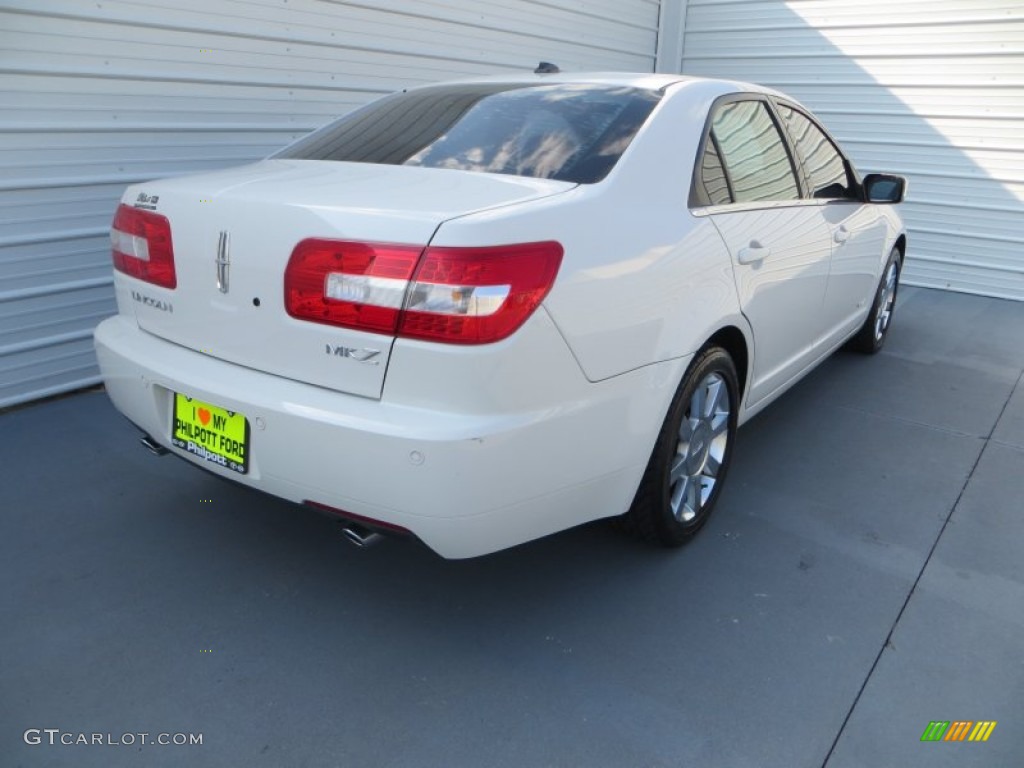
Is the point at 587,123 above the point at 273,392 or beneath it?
above

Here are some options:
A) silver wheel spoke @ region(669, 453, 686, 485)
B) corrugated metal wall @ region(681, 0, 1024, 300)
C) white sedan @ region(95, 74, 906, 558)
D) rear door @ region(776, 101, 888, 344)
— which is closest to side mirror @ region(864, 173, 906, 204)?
rear door @ region(776, 101, 888, 344)

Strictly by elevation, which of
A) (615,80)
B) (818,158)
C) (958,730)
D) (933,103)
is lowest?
(958,730)

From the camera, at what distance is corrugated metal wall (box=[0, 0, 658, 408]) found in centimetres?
367

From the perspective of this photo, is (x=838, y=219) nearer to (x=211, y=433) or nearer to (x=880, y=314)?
(x=880, y=314)

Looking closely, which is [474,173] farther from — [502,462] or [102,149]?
[102,149]

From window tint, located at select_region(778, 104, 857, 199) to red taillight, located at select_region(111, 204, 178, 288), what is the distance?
2475mm

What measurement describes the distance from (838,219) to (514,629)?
96.4 inches

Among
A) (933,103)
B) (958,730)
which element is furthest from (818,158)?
(933,103)

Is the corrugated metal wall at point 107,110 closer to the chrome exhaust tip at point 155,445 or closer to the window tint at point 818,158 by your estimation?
the chrome exhaust tip at point 155,445

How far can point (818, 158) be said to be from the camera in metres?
3.69

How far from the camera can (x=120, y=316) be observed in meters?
2.56

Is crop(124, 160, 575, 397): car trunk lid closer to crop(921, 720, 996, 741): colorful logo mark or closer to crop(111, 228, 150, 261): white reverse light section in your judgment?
crop(111, 228, 150, 261): white reverse light section


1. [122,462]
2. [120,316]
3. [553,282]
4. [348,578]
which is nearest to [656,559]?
[348,578]

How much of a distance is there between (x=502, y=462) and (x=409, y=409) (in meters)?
0.25
